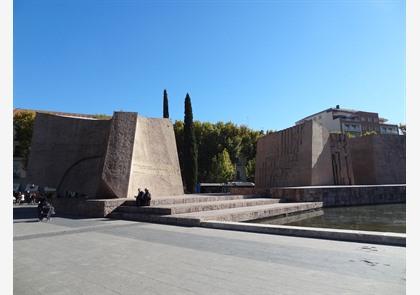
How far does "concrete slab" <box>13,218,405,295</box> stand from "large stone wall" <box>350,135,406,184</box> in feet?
65.7

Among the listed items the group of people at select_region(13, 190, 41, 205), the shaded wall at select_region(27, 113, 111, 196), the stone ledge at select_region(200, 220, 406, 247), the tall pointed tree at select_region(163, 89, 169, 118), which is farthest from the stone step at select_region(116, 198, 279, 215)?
the tall pointed tree at select_region(163, 89, 169, 118)

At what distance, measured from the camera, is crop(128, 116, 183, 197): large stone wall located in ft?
54.9

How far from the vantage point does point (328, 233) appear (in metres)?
7.91

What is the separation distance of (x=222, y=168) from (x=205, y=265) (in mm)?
32193

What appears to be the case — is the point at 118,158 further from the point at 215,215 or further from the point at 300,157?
the point at 300,157

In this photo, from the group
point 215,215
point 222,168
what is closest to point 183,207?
point 215,215

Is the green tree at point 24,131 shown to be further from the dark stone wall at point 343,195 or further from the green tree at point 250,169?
the dark stone wall at point 343,195

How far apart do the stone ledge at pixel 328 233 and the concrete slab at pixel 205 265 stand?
0.35 m

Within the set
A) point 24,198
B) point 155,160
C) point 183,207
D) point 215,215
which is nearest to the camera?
point 215,215

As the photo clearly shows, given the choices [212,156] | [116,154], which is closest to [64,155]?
[116,154]

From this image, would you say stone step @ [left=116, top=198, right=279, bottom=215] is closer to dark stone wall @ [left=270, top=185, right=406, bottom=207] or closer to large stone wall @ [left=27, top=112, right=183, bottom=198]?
large stone wall @ [left=27, top=112, right=183, bottom=198]

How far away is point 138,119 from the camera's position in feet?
57.8

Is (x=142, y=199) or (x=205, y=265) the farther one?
(x=142, y=199)
